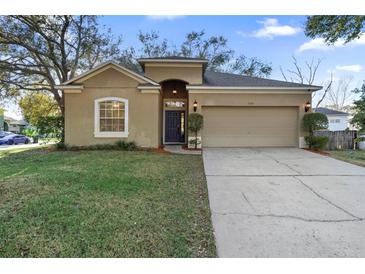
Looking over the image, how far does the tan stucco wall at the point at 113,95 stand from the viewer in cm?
1247

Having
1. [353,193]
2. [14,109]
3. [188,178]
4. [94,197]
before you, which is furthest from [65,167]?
[14,109]

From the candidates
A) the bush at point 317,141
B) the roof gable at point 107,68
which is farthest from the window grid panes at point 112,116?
the bush at point 317,141

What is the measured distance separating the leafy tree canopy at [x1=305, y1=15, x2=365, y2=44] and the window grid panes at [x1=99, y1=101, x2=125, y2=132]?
911 cm

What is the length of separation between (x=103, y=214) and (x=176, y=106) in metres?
11.5

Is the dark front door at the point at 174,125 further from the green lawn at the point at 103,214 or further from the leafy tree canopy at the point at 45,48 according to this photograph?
the green lawn at the point at 103,214

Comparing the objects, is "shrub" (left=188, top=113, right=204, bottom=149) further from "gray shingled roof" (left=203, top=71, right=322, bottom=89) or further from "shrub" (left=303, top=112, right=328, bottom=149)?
"shrub" (left=303, top=112, right=328, bottom=149)

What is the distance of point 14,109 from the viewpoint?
2148 centimetres

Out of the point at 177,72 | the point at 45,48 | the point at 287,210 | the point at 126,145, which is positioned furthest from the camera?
the point at 45,48

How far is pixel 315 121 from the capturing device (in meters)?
12.9

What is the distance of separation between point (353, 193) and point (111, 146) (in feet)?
33.2

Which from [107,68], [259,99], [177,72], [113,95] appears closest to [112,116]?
[113,95]

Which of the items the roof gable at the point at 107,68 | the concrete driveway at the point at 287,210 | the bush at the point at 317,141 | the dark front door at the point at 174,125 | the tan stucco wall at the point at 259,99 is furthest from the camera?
the dark front door at the point at 174,125

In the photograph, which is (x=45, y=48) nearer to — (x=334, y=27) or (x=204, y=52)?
(x=334, y=27)

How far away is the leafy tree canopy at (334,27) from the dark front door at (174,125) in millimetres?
7901
